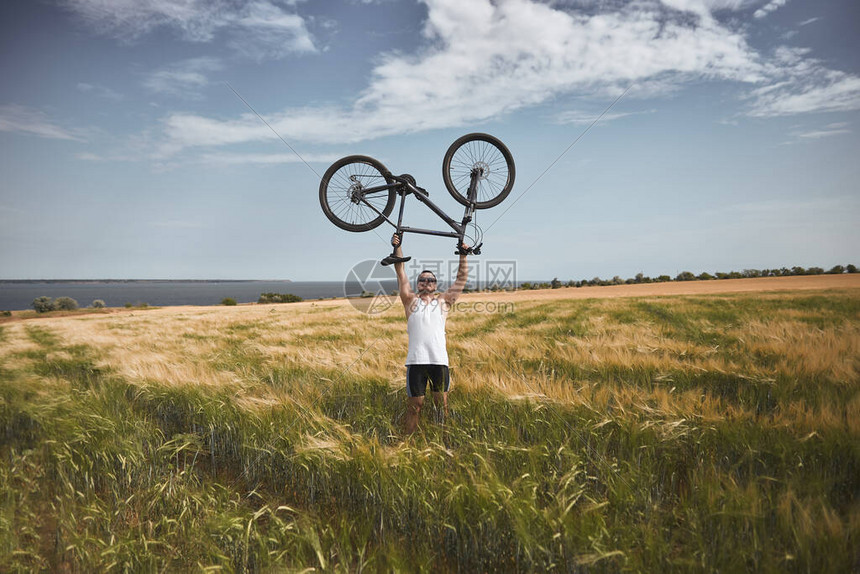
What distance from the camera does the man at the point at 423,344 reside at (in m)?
4.32

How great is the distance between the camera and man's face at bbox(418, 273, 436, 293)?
15.2 ft

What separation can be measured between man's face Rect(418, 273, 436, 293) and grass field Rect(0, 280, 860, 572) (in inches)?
60.0

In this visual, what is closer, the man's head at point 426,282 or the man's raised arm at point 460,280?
the man's raised arm at point 460,280

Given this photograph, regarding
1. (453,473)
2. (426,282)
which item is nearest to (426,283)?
(426,282)

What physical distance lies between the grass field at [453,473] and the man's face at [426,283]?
5.00 feet

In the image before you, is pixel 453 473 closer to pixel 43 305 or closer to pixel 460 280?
pixel 460 280

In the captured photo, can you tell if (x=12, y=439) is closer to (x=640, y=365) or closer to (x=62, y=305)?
(x=640, y=365)

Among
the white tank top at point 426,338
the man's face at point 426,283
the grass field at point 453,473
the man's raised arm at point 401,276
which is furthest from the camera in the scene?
the man's face at point 426,283

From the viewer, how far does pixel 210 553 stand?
→ 8.63 ft

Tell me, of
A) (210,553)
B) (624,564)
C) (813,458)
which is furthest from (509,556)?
(813,458)

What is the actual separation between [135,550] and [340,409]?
276 cm

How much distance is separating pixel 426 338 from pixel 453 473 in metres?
1.54

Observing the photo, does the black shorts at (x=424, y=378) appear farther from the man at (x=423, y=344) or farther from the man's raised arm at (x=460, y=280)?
the man's raised arm at (x=460, y=280)

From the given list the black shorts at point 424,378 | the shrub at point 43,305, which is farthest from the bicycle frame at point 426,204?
the shrub at point 43,305
